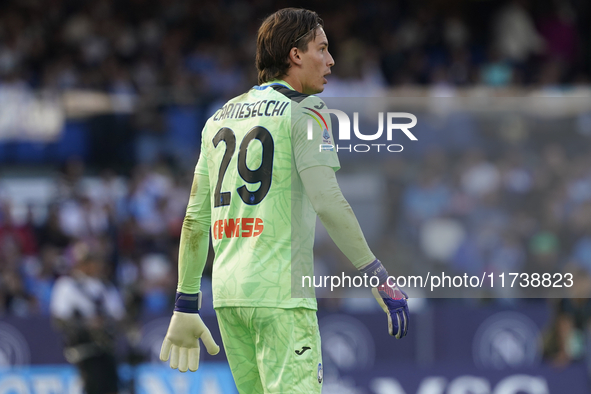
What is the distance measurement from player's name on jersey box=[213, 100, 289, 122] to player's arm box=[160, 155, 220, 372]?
25cm

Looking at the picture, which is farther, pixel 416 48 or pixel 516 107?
pixel 416 48

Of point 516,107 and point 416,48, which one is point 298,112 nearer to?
point 516,107

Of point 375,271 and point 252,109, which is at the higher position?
point 252,109

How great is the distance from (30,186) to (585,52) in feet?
30.6

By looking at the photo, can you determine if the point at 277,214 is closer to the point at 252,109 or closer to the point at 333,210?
the point at 333,210

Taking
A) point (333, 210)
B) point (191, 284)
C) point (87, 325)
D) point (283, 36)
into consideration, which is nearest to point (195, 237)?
point (191, 284)

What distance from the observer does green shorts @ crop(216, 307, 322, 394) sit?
10.3ft

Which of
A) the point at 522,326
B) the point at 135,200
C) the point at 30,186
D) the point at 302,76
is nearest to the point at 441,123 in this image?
the point at 522,326

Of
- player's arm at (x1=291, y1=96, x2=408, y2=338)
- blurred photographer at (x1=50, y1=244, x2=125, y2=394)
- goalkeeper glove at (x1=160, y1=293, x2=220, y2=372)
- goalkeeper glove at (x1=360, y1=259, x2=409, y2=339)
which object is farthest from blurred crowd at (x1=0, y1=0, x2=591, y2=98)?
goalkeeper glove at (x1=360, y1=259, x2=409, y2=339)

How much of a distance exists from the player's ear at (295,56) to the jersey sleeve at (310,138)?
20 centimetres

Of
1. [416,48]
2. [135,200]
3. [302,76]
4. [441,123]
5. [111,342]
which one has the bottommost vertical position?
[111,342]

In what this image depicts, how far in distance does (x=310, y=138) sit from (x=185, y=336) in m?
1.05

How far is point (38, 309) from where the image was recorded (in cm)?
904

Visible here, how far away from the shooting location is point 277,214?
3.24m
